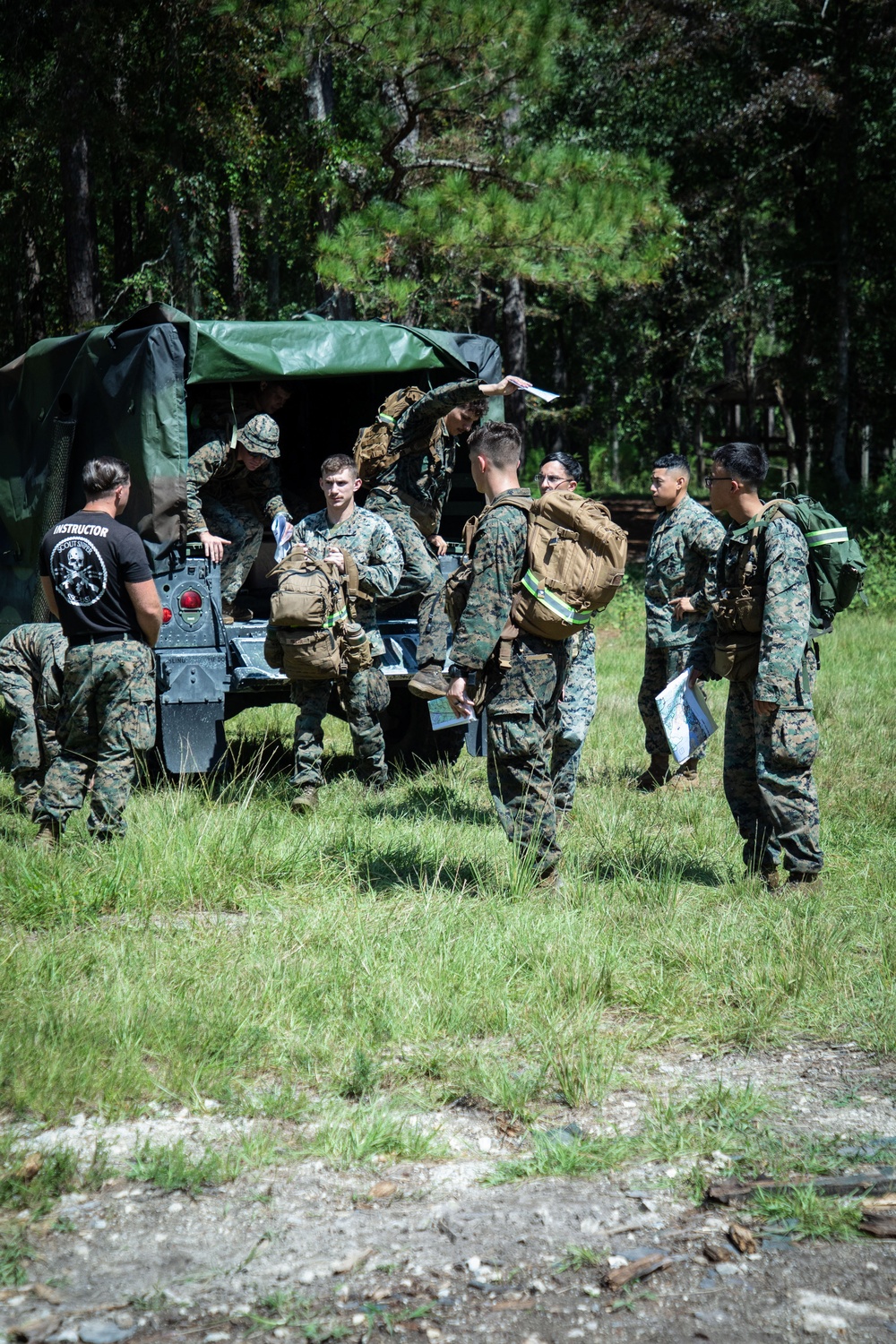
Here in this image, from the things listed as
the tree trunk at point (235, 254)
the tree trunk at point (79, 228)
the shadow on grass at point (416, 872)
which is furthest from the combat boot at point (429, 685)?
the tree trunk at point (235, 254)

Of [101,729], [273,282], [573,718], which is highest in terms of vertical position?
[273,282]

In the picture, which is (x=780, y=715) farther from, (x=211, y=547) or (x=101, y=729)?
(x=211, y=547)

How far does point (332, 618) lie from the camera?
6.35 meters

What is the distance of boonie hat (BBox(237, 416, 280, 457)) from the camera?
726 cm

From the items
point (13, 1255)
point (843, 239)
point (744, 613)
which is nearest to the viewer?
point (13, 1255)

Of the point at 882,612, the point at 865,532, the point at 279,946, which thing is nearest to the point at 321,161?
the point at 882,612

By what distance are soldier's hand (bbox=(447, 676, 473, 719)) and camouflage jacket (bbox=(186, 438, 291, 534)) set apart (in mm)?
2956

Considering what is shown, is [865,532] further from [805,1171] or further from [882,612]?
[805,1171]

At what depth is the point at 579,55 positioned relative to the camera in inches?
808

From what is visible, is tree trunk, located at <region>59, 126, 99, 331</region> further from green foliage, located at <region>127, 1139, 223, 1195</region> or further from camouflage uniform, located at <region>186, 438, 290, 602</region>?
green foliage, located at <region>127, 1139, 223, 1195</region>

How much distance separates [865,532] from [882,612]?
335 cm

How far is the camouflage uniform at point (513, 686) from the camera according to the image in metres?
4.66

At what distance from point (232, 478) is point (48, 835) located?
9.51 feet

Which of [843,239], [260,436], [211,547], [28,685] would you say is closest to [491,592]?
[211,547]
